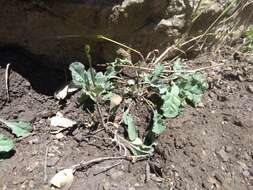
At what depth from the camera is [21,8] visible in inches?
78.9

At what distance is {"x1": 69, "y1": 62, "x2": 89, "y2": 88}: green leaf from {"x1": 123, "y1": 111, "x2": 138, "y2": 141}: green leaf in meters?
0.23

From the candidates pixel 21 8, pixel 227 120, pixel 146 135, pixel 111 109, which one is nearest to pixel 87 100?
pixel 111 109

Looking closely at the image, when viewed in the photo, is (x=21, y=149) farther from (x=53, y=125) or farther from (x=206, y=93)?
(x=206, y=93)

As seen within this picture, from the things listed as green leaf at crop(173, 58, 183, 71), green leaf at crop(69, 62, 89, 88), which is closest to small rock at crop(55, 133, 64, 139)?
green leaf at crop(69, 62, 89, 88)

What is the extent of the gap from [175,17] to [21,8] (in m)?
0.68

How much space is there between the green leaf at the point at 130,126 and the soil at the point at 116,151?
0.05 m

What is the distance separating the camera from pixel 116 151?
196 centimetres

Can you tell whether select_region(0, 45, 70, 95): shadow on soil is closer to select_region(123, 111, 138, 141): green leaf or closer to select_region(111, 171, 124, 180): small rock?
select_region(123, 111, 138, 141): green leaf

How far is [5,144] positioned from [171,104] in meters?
0.71

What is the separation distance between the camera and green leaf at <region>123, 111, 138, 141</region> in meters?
1.98

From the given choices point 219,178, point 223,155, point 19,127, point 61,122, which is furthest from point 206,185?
point 19,127

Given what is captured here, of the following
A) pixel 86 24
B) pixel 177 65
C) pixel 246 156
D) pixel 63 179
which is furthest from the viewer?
pixel 177 65

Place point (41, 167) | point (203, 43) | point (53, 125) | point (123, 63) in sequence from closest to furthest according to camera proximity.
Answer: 1. point (41, 167)
2. point (53, 125)
3. point (123, 63)
4. point (203, 43)

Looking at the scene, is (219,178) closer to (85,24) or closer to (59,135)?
(59,135)
